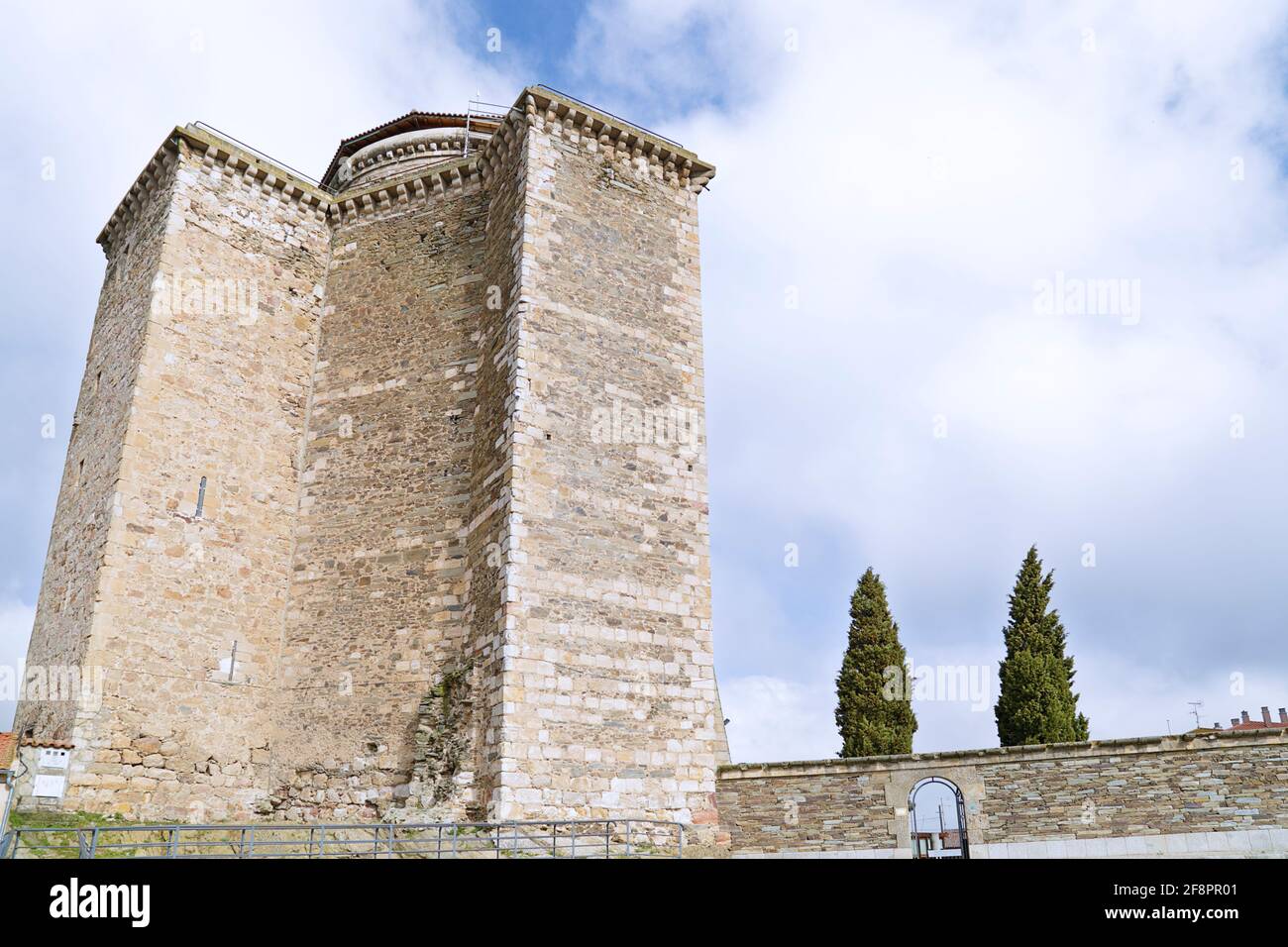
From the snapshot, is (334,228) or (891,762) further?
(334,228)

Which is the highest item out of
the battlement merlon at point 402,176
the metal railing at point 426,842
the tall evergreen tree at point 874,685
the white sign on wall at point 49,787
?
the battlement merlon at point 402,176

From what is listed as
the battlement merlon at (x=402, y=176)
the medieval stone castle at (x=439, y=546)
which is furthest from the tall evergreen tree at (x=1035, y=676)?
the battlement merlon at (x=402, y=176)

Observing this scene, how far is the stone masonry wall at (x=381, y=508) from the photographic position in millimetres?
14008

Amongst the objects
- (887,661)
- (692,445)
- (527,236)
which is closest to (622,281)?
(527,236)

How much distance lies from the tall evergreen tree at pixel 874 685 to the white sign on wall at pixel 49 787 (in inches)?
612

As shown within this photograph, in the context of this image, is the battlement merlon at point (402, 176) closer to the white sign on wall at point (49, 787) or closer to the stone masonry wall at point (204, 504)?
the stone masonry wall at point (204, 504)

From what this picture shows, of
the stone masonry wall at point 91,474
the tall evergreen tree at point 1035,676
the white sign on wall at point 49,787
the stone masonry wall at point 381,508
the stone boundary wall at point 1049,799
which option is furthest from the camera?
the tall evergreen tree at point 1035,676

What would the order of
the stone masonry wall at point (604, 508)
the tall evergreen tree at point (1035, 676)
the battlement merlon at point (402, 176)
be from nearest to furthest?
1. the stone masonry wall at point (604, 508)
2. the battlement merlon at point (402, 176)
3. the tall evergreen tree at point (1035, 676)

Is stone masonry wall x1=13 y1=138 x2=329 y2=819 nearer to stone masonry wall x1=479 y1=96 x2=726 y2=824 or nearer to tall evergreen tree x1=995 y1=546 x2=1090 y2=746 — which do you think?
stone masonry wall x1=479 y1=96 x2=726 y2=824

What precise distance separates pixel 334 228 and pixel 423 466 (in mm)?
5425

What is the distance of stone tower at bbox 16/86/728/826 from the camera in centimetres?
1314

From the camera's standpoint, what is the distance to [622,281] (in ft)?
52.0
